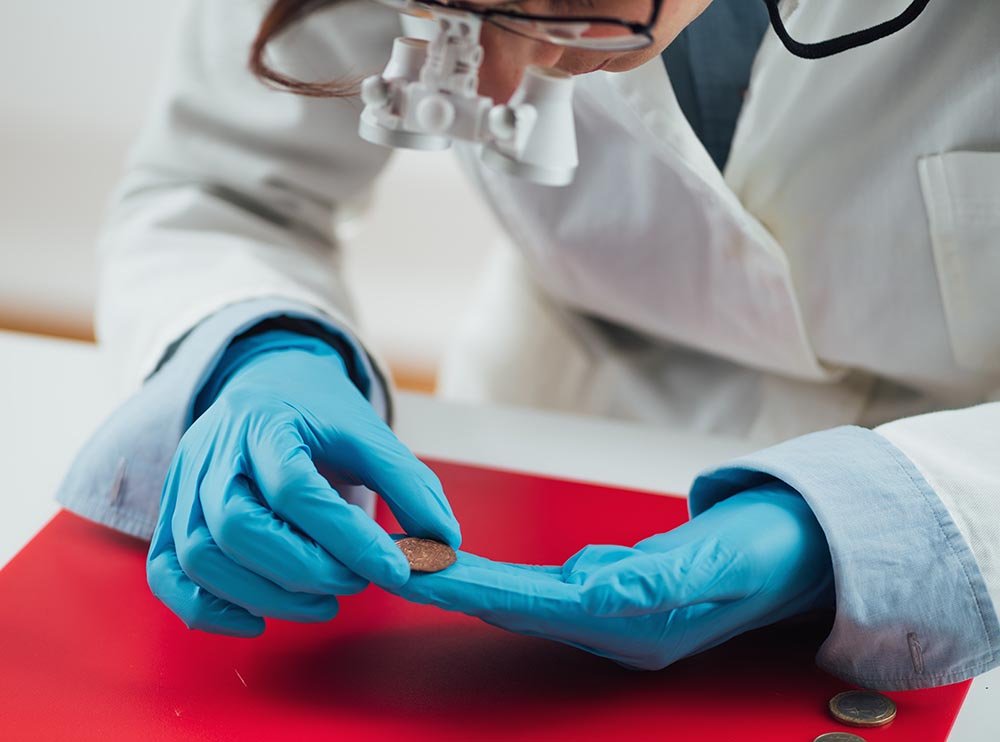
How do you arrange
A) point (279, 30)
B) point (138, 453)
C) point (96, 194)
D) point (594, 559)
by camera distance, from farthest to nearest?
1. point (96, 194)
2. point (279, 30)
3. point (138, 453)
4. point (594, 559)

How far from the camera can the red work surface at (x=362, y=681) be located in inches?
24.8

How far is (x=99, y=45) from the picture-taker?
1.99m

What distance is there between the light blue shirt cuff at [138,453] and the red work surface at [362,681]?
0.14 ft

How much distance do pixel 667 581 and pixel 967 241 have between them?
0.39 meters

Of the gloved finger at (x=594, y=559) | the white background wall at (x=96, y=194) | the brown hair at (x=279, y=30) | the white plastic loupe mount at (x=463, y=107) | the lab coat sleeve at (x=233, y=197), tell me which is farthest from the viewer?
the white background wall at (x=96, y=194)

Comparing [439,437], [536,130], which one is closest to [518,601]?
[536,130]

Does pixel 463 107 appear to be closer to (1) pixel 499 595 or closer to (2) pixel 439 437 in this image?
(1) pixel 499 595

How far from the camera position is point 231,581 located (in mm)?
651

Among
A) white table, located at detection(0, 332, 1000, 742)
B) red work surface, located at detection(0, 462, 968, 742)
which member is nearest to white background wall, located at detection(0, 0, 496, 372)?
white table, located at detection(0, 332, 1000, 742)

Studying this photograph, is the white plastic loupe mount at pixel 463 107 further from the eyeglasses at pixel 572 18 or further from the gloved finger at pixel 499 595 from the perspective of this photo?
the gloved finger at pixel 499 595

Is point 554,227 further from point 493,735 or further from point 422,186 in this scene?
point 422,186

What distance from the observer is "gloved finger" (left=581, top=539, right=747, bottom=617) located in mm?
626

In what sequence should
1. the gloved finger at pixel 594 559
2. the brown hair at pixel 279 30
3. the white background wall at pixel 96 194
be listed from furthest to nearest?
the white background wall at pixel 96 194 → the brown hair at pixel 279 30 → the gloved finger at pixel 594 559

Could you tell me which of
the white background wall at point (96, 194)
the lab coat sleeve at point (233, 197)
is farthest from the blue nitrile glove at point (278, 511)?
the white background wall at point (96, 194)
